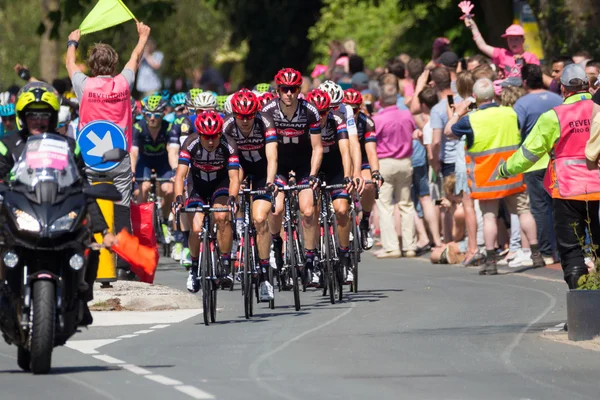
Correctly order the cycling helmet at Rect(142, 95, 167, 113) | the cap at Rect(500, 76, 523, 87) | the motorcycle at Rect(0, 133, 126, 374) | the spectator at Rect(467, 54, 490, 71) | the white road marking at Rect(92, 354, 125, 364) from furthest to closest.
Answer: the cycling helmet at Rect(142, 95, 167, 113) → the spectator at Rect(467, 54, 490, 71) → the cap at Rect(500, 76, 523, 87) → the white road marking at Rect(92, 354, 125, 364) → the motorcycle at Rect(0, 133, 126, 374)

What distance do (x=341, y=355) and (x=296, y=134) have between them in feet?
16.1

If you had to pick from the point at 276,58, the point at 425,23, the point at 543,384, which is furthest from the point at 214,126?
the point at 276,58

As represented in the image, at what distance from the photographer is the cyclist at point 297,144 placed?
16.2 metres

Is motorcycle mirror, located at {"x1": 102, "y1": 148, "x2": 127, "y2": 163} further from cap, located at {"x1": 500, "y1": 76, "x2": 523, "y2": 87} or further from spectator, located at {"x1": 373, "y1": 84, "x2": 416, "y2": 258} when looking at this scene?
spectator, located at {"x1": 373, "y1": 84, "x2": 416, "y2": 258}

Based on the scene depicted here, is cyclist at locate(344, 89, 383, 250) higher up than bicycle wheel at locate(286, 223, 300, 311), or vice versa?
cyclist at locate(344, 89, 383, 250)

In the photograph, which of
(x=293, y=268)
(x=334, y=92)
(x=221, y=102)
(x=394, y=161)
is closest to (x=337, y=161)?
(x=334, y=92)

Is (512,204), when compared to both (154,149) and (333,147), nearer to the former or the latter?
(333,147)

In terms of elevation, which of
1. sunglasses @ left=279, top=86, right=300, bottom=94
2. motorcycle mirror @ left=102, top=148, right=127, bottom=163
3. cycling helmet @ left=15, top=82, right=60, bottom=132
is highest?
sunglasses @ left=279, top=86, right=300, bottom=94

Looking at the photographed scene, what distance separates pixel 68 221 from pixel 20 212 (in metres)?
0.30

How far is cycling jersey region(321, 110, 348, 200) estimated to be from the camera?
17375mm

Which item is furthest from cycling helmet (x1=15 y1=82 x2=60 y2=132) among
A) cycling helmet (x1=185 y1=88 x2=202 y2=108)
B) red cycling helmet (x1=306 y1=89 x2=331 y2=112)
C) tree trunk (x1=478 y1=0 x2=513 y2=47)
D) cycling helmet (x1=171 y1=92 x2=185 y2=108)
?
tree trunk (x1=478 y1=0 x2=513 y2=47)

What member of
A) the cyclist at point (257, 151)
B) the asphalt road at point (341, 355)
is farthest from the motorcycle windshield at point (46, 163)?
the cyclist at point (257, 151)

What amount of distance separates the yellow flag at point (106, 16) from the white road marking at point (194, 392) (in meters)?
8.57

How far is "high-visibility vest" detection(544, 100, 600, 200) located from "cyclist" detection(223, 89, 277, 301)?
9.05ft
